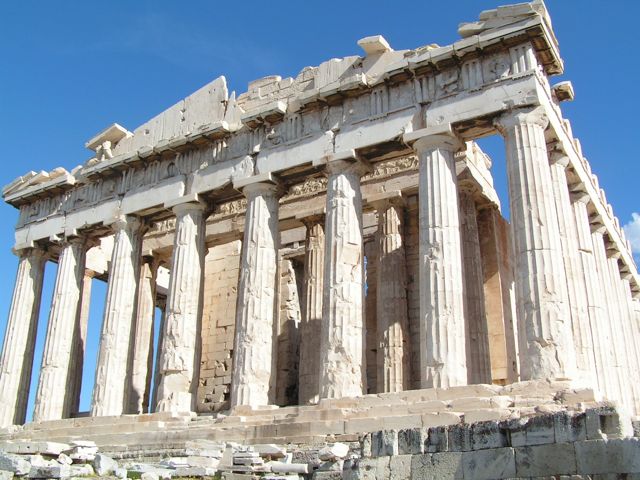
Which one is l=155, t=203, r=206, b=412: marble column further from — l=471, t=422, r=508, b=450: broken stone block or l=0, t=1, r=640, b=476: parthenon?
l=471, t=422, r=508, b=450: broken stone block

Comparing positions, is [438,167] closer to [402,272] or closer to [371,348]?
[402,272]

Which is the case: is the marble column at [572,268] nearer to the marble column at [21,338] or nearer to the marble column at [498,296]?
the marble column at [498,296]

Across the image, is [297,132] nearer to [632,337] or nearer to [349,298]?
[349,298]

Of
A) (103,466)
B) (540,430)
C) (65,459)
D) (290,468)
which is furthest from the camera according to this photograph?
(65,459)

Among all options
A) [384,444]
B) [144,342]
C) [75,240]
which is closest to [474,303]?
[384,444]

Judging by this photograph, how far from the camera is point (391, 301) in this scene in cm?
2064

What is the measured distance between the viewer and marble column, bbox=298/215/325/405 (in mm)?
21188

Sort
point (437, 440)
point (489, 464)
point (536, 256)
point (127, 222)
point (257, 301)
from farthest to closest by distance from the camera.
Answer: point (127, 222) → point (257, 301) → point (536, 256) → point (437, 440) → point (489, 464)

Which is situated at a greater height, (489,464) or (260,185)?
(260,185)

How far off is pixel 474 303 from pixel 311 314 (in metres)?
4.62

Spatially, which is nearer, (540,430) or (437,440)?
(540,430)

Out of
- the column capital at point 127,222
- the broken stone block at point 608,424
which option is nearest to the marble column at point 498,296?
the column capital at point 127,222

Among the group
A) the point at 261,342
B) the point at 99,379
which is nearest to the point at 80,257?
the point at 99,379

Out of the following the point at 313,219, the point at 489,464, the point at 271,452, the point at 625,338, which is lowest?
the point at 489,464
